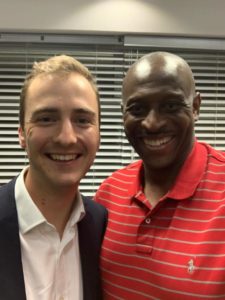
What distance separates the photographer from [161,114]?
1.33m

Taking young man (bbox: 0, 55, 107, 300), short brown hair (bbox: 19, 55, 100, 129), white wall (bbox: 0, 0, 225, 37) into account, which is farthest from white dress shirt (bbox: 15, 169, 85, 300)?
white wall (bbox: 0, 0, 225, 37)

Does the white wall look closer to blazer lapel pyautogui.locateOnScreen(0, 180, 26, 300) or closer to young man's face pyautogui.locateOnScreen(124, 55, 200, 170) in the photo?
young man's face pyautogui.locateOnScreen(124, 55, 200, 170)

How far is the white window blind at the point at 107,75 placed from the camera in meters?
2.80

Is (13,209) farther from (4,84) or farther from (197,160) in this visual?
(4,84)

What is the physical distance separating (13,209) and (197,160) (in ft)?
2.02

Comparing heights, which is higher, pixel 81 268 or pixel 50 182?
pixel 50 182

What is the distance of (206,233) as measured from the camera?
119cm

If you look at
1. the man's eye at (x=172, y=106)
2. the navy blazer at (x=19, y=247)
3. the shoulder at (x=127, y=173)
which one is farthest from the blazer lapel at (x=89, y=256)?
the man's eye at (x=172, y=106)

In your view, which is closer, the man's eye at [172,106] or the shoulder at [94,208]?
the man's eye at [172,106]

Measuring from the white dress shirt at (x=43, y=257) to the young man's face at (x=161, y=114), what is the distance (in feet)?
1.32

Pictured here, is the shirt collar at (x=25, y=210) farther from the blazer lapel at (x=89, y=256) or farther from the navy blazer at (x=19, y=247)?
the blazer lapel at (x=89, y=256)

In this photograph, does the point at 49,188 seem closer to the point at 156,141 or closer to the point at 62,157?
the point at 62,157

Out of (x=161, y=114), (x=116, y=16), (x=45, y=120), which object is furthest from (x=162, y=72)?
(x=116, y=16)

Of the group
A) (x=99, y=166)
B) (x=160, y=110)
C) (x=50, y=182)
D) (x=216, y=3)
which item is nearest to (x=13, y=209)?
(x=50, y=182)
